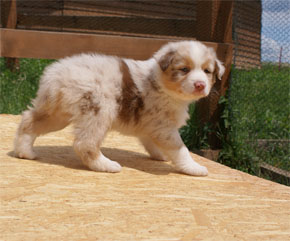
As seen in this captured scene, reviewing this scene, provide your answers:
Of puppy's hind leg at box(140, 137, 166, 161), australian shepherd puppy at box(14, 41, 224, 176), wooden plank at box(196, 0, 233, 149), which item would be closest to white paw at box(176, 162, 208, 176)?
australian shepherd puppy at box(14, 41, 224, 176)

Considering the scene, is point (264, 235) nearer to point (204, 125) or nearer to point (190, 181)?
point (190, 181)

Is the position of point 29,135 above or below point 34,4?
below

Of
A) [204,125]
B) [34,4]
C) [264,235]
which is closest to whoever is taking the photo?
[264,235]

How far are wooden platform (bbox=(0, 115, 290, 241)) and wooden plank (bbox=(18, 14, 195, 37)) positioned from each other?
3.72 meters

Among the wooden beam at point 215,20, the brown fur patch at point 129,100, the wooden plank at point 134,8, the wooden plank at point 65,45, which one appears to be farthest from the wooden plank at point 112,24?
the brown fur patch at point 129,100

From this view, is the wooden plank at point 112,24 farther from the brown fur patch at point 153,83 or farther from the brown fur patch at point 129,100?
the brown fur patch at point 129,100

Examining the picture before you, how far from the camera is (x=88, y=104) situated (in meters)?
3.25

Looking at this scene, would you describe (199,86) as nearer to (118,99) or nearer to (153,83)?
(153,83)

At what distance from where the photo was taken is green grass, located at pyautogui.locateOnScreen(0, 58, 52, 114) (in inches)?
253

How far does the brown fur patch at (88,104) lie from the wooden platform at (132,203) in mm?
522

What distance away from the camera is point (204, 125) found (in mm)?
5344

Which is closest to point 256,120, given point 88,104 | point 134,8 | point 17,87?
point 88,104

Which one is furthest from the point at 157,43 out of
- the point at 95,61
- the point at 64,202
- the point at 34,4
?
the point at 34,4

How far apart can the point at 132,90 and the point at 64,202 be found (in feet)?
4.40
